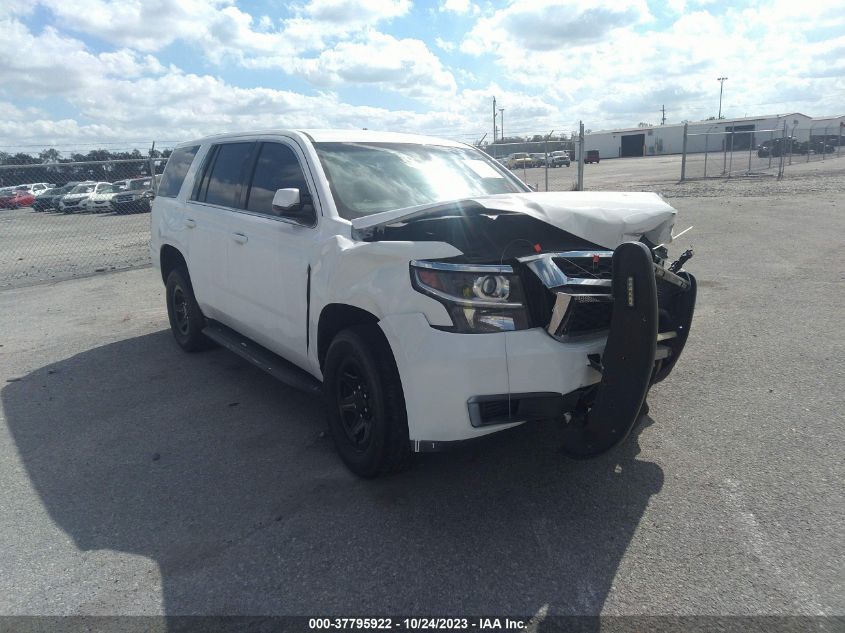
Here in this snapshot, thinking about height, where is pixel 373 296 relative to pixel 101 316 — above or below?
above

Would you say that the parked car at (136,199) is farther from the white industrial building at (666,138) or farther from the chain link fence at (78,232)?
the white industrial building at (666,138)

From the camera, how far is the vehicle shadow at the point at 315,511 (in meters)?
2.80

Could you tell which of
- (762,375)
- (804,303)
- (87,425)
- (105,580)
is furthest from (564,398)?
(804,303)

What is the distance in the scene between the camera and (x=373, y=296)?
330 cm

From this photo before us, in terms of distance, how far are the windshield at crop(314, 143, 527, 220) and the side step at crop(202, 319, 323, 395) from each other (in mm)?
1105

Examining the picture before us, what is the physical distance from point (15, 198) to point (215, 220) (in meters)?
35.0

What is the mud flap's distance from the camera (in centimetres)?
285

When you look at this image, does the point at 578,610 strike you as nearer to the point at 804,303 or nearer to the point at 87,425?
the point at 87,425

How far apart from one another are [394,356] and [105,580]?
1682 mm

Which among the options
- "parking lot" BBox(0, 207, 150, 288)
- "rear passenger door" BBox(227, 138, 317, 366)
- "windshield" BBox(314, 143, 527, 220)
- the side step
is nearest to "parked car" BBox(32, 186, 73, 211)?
"parking lot" BBox(0, 207, 150, 288)

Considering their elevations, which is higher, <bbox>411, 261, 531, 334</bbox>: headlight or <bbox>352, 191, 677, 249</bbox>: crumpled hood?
<bbox>352, 191, 677, 249</bbox>: crumpled hood

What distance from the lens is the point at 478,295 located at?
3.04 meters

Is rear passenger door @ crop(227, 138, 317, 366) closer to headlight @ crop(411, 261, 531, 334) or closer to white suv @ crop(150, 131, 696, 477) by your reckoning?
white suv @ crop(150, 131, 696, 477)

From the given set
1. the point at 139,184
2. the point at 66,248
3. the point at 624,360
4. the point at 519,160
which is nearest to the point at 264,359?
the point at 624,360
